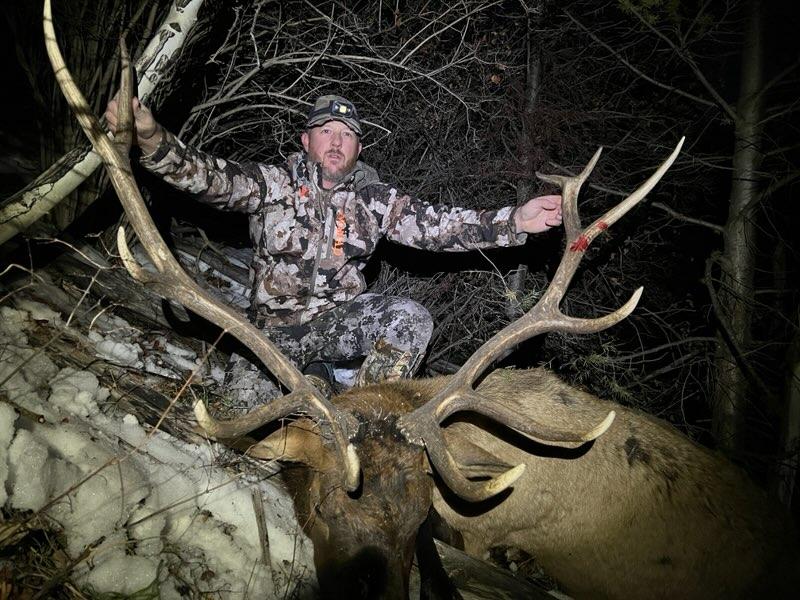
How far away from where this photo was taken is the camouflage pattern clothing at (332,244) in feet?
12.5

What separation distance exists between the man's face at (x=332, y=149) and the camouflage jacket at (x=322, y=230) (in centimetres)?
7

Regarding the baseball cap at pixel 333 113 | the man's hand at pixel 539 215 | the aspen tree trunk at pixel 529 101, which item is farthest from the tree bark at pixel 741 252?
the baseball cap at pixel 333 113

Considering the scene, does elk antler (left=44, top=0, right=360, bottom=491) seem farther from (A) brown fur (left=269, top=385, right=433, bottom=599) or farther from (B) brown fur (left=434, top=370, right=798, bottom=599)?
(B) brown fur (left=434, top=370, right=798, bottom=599)

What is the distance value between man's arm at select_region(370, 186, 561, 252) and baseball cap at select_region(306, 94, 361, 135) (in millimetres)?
561

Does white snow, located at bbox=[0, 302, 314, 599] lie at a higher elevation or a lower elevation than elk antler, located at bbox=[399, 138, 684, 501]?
lower

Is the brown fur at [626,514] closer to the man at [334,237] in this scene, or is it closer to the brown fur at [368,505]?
the brown fur at [368,505]

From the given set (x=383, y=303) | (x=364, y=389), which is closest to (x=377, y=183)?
(x=383, y=303)

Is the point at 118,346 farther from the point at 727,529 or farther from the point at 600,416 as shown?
the point at 727,529

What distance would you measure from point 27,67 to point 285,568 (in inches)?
162

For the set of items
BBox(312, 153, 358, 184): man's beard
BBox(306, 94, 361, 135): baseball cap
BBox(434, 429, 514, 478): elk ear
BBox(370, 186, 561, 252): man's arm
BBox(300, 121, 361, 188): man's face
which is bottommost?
BBox(434, 429, 514, 478): elk ear

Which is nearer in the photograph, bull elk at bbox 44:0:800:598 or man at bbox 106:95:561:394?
bull elk at bbox 44:0:800:598

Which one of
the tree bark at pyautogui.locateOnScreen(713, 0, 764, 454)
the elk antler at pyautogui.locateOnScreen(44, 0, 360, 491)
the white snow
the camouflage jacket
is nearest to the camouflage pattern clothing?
the camouflage jacket

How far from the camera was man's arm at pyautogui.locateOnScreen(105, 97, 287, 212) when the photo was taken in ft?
9.11

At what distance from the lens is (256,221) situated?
157 inches
